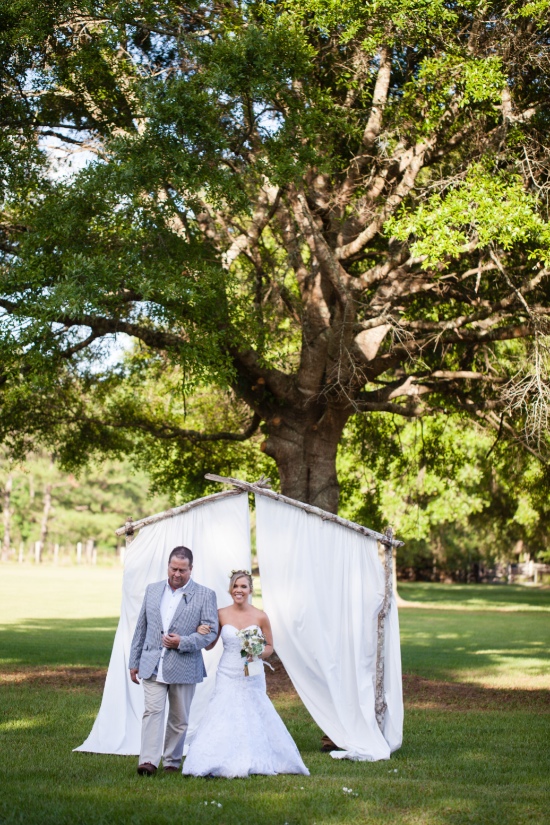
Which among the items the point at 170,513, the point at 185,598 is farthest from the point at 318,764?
the point at 170,513

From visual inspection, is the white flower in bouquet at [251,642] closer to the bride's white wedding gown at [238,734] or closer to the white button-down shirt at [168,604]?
the bride's white wedding gown at [238,734]

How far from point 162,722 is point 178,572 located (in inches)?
49.7

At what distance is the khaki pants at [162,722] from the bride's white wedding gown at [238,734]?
9.2 inches

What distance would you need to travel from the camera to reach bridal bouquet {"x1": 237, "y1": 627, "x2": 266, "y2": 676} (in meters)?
8.75

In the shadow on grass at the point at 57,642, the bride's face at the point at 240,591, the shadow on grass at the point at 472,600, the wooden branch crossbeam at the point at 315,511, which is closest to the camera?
the bride's face at the point at 240,591

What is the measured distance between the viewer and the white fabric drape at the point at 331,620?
982cm

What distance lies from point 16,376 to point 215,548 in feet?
19.7

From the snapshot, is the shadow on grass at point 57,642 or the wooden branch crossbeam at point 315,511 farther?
the shadow on grass at point 57,642

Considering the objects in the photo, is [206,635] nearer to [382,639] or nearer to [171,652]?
[171,652]

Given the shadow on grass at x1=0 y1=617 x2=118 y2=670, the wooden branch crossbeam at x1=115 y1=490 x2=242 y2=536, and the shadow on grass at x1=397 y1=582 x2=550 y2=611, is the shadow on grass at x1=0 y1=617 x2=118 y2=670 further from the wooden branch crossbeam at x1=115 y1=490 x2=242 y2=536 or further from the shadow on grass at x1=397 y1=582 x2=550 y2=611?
the shadow on grass at x1=397 y1=582 x2=550 y2=611

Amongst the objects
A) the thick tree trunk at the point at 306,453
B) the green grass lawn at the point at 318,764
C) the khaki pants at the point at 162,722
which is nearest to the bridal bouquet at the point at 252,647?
the khaki pants at the point at 162,722

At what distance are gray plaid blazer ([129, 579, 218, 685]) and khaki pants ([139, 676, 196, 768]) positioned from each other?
0.13 m

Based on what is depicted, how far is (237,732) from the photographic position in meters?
8.45

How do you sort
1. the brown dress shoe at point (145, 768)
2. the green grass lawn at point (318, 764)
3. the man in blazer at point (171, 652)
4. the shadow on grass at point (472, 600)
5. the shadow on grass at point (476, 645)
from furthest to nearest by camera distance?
the shadow on grass at point (472, 600)
the shadow on grass at point (476, 645)
the man in blazer at point (171, 652)
the brown dress shoe at point (145, 768)
the green grass lawn at point (318, 764)
